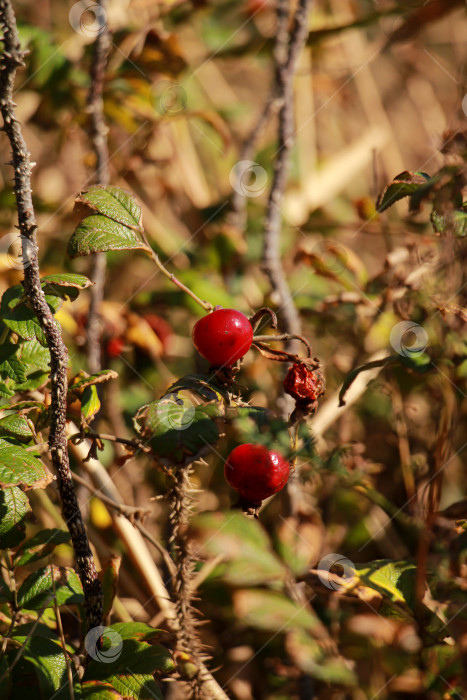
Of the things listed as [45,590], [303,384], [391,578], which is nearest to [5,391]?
[45,590]

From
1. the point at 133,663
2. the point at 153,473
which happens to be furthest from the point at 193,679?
the point at 153,473

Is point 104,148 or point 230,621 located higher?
point 104,148

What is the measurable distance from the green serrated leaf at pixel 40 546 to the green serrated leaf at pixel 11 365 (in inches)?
7.7

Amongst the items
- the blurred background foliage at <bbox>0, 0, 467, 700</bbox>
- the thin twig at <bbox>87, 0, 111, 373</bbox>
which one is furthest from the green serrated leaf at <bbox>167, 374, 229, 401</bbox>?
the thin twig at <bbox>87, 0, 111, 373</bbox>

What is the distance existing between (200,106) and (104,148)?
76 cm

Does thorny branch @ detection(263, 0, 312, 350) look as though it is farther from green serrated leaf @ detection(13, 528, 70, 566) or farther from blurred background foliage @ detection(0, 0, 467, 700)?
green serrated leaf @ detection(13, 528, 70, 566)

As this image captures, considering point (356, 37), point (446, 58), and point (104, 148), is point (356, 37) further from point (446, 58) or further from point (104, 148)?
point (104, 148)

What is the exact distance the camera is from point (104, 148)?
3.82 ft

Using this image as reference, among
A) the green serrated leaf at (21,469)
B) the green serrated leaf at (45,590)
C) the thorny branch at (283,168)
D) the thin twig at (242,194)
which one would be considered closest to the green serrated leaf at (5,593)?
the green serrated leaf at (45,590)

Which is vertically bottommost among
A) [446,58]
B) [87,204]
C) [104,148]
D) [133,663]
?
[133,663]

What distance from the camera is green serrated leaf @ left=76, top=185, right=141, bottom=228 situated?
0.70 m

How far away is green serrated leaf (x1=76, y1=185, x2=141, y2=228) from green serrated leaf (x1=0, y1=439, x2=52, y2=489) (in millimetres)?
271

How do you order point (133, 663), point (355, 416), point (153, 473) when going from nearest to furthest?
1. point (133, 663)
2. point (153, 473)
3. point (355, 416)

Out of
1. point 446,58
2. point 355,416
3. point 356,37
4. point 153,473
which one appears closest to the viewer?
point 153,473
